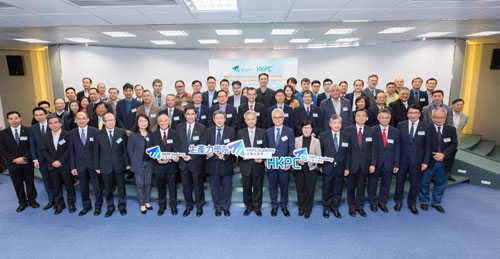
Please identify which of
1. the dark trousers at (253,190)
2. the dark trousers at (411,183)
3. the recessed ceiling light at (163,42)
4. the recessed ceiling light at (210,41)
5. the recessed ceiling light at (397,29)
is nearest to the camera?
the dark trousers at (253,190)

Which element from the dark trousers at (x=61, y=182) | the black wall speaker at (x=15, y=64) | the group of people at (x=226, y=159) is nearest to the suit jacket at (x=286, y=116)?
the group of people at (x=226, y=159)

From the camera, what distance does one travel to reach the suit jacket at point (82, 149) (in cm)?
399

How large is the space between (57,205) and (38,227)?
48cm

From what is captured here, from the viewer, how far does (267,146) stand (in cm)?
393

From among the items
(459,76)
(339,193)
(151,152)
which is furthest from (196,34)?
(459,76)

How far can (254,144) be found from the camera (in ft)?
12.6

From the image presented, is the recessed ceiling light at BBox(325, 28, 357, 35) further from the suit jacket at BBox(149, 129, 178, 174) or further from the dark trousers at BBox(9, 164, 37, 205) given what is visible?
the dark trousers at BBox(9, 164, 37, 205)

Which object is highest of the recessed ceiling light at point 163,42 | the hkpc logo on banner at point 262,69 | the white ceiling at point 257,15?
the recessed ceiling light at point 163,42

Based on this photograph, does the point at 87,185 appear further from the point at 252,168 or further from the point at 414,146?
the point at 414,146

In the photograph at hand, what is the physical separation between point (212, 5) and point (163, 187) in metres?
3.20

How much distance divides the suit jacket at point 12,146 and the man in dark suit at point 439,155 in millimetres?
6598

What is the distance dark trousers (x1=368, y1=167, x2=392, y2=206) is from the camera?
418cm

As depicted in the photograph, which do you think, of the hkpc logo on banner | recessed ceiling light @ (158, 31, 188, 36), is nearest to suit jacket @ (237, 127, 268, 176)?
recessed ceiling light @ (158, 31, 188, 36)

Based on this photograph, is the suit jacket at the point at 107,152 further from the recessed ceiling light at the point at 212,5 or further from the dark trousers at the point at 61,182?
the recessed ceiling light at the point at 212,5
